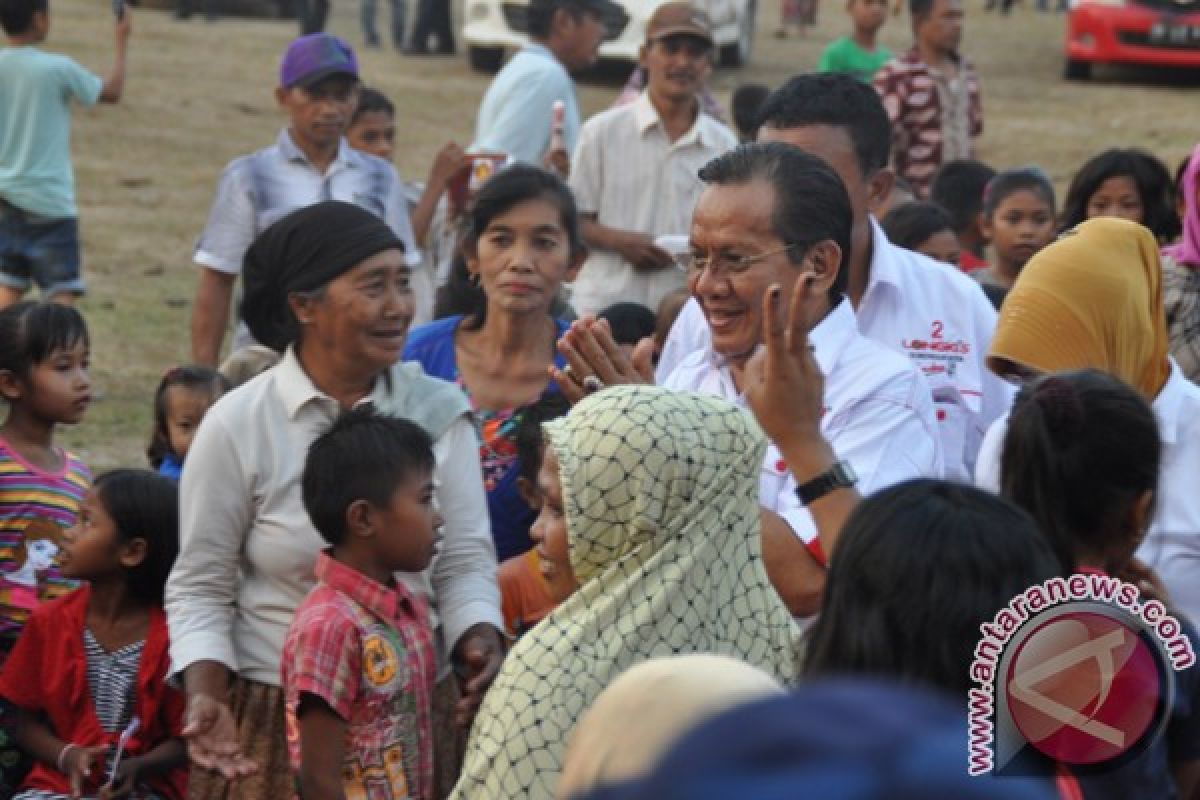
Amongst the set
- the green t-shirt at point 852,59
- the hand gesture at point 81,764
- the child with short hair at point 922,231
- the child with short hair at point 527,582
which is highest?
the green t-shirt at point 852,59

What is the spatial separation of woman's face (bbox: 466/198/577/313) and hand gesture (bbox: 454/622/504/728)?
1.35 meters

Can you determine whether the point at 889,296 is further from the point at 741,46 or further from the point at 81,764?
the point at 741,46

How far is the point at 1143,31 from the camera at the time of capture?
1998 centimetres

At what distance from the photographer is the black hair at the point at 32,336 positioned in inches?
234

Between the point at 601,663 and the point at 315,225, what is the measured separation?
1.89 metres

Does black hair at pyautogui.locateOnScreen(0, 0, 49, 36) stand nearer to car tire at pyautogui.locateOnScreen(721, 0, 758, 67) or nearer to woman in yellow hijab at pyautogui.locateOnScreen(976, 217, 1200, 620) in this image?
woman in yellow hijab at pyautogui.locateOnScreen(976, 217, 1200, 620)

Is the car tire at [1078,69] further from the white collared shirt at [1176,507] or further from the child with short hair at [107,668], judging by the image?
the white collared shirt at [1176,507]

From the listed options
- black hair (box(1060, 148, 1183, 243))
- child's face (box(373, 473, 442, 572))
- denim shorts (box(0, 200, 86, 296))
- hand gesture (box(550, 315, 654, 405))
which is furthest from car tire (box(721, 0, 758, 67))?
hand gesture (box(550, 315, 654, 405))

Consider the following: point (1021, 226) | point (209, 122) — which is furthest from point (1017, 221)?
point (209, 122)

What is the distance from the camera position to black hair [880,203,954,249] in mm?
7418

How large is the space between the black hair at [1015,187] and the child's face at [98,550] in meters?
4.18

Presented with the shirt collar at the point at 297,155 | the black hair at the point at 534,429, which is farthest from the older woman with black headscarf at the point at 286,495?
the shirt collar at the point at 297,155

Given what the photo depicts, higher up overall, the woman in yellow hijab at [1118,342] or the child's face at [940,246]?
the woman in yellow hijab at [1118,342]

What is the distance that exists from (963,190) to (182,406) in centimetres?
404
